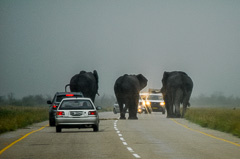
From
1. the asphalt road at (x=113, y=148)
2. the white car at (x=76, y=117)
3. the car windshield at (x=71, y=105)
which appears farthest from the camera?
the car windshield at (x=71, y=105)

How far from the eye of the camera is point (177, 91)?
53.7 m

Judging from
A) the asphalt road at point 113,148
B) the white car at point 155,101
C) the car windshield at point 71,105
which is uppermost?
the car windshield at point 71,105

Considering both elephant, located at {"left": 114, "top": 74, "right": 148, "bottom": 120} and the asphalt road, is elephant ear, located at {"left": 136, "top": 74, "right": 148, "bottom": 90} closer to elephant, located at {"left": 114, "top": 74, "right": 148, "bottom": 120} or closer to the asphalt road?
elephant, located at {"left": 114, "top": 74, "right": 148, "bottom": 120}

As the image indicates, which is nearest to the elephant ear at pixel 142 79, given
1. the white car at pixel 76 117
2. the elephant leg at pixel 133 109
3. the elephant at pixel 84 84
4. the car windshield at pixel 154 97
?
the elephant at pixel 84 84

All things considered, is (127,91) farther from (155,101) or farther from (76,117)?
(76,117)

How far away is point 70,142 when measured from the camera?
75.5ft

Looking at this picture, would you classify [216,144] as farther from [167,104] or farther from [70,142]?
[167,104]

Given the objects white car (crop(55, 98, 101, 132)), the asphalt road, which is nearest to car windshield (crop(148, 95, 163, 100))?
white car (crop(55, 98, 101, 132))

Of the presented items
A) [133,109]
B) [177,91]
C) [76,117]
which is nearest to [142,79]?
[177,91]

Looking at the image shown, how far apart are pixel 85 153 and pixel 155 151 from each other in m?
2.23

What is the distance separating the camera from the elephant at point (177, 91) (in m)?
52.8

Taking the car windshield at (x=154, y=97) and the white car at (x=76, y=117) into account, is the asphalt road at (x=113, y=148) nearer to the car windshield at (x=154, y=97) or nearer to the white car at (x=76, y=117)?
the white car at (x=76, y=117)

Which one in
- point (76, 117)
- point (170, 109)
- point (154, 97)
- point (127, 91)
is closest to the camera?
point (76, 117)

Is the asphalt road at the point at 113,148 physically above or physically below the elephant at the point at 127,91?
below
